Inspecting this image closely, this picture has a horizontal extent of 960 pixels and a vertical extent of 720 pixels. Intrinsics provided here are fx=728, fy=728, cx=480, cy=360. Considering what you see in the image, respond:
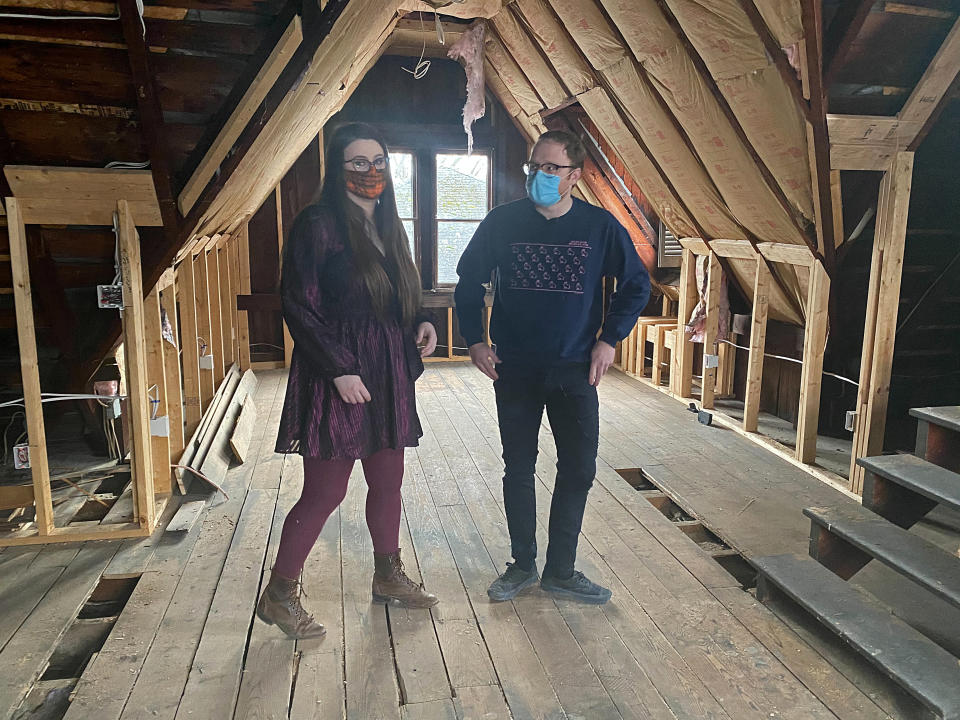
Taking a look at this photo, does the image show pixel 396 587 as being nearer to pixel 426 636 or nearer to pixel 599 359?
pixel 426 636

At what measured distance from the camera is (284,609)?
2098 millimetres

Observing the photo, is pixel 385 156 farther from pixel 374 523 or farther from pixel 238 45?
pixel 374 523

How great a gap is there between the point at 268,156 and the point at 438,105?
3289 mm

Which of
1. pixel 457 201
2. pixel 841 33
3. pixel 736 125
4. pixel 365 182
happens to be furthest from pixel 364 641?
pixel 457 201

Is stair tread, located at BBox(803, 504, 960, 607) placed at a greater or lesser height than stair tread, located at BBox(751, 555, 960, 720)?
greater

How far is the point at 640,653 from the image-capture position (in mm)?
2057

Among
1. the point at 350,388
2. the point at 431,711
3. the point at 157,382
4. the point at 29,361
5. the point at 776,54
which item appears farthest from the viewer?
the point at 157,382

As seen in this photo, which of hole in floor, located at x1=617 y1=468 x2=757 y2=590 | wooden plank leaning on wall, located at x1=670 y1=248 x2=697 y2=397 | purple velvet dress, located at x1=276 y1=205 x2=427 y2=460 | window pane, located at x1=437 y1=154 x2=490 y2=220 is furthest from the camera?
window pane, located at x1=437 y1=154 x2=490 y2=220

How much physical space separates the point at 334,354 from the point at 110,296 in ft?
4.16

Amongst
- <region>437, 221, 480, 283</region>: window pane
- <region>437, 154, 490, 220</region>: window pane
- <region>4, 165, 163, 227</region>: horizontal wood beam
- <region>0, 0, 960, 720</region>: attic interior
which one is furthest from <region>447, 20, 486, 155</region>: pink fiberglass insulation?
<region>4, 165, 163, 227</region>: horizontal wood beam

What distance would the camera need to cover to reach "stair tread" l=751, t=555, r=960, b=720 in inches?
70.8

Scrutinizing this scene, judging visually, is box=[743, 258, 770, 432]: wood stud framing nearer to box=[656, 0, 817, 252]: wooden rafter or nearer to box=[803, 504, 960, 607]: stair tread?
box=[656, 0, 817, 252]: wooden rafter

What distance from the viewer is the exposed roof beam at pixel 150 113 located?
1.99 meters

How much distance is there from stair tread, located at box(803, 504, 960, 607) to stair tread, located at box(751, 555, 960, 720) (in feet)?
0.43
